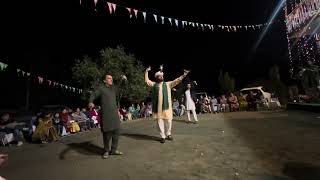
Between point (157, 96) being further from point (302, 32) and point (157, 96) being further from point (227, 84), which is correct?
point (227, 84)

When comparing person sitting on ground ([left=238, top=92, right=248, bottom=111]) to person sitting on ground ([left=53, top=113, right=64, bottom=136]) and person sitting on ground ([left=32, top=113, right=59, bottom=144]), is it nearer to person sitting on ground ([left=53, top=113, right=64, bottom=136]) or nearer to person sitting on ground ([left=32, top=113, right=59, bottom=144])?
person sitting on ground ([left=53, top=113, right=64, bottom=136])

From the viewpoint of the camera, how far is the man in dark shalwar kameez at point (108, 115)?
984 centimetres

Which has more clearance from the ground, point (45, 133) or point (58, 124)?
point (58, 124)

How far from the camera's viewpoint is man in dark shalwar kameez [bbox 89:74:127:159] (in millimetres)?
9836

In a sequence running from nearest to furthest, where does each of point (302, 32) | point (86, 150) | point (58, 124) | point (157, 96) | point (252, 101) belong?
point (86, 150)
point (157, 96)
point (58, 124)
point (302, 32)
point (252, 101)

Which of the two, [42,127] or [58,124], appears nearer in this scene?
[42,127]

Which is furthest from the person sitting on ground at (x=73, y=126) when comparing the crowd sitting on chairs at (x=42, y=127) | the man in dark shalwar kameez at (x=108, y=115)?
the man in dark shalwar kameez at (x=108, y=115)

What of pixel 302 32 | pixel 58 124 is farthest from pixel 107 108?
pixel 302 32

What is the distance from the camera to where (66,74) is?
1624 inches

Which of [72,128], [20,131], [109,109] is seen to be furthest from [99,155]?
[72,128]

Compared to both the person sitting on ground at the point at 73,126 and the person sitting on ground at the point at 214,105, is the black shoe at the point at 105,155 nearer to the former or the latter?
the person sitting on ground at the point at 73,126

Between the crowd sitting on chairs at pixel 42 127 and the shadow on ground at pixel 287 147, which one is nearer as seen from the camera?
the shadow on ground at pixel 287 147

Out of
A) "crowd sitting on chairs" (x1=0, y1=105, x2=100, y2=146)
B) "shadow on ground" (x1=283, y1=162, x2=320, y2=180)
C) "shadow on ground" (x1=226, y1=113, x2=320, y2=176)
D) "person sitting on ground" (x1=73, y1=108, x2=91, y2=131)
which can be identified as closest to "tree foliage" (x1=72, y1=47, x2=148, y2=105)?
"person sitting on ground" (x1=73, y1=108, x2=91, y2=131)

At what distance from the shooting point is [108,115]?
9.89 metres
